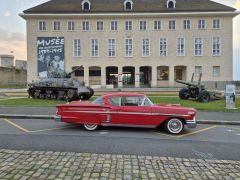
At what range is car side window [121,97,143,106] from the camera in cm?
921

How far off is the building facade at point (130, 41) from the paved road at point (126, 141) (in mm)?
38404

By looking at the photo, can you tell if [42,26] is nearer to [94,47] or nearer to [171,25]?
[94,47]

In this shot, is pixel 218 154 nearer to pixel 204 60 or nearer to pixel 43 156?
pixel 43 156

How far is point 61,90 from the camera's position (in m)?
21.9

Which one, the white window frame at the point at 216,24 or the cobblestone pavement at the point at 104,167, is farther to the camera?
the white window frame at the point at 216,24

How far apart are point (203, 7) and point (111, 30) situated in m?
18.4

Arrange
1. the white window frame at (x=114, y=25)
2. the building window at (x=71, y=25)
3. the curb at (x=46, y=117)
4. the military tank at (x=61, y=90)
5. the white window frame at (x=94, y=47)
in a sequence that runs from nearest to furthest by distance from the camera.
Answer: the curb at (x=46, y=117)
the military tank at (x=61, y=90)
the building window at (x=71, y=25)
the white window frame at (x=114, y=25)
the white window frame at (x=94, y=47)

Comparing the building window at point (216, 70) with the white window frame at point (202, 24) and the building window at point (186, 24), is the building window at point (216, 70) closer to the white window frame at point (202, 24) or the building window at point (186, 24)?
the white window frame at point (202, 24)

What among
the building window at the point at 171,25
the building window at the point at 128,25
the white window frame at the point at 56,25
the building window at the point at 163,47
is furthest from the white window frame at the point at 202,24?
the white window frame at the point at 56,25

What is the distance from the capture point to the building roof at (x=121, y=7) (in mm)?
47125

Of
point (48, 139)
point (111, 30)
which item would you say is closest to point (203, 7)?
point (111, 30)

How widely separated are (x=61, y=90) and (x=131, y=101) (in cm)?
1379

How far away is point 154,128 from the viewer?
9789 millimetres

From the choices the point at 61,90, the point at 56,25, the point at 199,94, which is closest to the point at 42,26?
the point at 56,25
